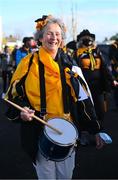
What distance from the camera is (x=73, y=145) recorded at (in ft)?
12.3

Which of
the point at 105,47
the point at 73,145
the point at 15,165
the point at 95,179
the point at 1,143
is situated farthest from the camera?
the point at 105,47

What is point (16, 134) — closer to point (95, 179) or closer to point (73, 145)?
point (95, 179)

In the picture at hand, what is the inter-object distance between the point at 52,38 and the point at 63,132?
2.47 feet

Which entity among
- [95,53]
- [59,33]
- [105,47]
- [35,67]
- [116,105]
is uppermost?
[59,33]

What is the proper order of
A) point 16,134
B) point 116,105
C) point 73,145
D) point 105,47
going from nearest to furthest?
point 73,145, point 16,134, point 116,105, point 105,47

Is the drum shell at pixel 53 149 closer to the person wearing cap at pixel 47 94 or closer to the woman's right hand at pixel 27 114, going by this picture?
the person wearing cap at pixel 47 94

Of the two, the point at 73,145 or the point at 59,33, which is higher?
the point at 59,33

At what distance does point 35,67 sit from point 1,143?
13.4ft

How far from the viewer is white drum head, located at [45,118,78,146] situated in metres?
3.66

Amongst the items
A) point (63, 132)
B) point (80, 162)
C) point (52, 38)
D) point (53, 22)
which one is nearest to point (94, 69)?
point (80, 162)

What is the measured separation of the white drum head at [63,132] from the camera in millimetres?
3656

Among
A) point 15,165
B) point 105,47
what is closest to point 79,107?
point 15,165

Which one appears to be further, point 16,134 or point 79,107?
point 16,134

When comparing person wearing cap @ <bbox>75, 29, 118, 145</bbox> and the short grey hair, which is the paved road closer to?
person wearing cap @ <bbox>75, 29, 118, 145</bbox>
